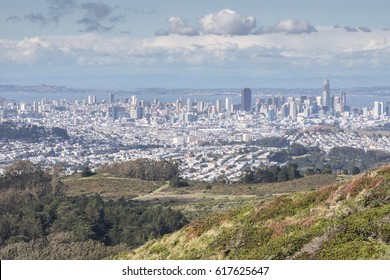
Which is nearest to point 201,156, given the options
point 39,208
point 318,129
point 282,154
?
point 282,154

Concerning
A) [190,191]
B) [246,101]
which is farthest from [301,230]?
[246,101]

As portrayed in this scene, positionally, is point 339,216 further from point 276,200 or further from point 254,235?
point 276,200

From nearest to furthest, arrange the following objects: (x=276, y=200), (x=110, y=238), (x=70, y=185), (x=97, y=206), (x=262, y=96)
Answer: (x=276, y=200) < (x=110, y=238) < (x=97, y=206) < (x=70, y=185) < (x=262, y=96)

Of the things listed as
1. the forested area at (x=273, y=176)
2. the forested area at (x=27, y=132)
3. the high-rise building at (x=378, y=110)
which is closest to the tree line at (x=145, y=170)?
the forested area at (x=273, y=176)

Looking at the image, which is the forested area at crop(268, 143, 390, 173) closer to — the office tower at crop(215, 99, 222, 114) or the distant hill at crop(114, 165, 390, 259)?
the distant hill at crop(114, 165, 390, 259)

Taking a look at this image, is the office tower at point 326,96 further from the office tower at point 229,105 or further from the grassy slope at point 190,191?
the grassy slope at point 190,191

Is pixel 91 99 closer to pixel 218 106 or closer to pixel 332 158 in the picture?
pixel 218 106
